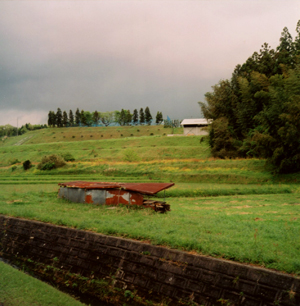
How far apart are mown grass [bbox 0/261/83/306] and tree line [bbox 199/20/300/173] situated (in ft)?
73.0

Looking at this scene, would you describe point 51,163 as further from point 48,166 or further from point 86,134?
point 86,134

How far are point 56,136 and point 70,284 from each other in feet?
316

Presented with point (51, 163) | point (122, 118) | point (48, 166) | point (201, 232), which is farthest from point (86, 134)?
point (201, 232)

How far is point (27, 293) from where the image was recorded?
5.65 meters

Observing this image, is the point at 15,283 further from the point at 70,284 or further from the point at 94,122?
the point at 94,122

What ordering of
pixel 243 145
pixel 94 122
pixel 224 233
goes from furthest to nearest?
pixel 94 122, pixel 243 145, pixel 224 233

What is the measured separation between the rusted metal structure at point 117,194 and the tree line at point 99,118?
106055 millimetres

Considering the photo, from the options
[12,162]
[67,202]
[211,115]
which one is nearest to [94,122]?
[12,162]

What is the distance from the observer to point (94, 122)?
Answer: 129500 mm

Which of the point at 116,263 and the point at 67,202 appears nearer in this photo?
the point at 116,263

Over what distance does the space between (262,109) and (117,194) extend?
101 ft

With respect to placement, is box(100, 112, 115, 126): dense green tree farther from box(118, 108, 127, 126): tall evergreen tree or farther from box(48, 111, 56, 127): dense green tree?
box(48, 111, 56, 127): dense green tree

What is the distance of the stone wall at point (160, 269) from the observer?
14.8 ft

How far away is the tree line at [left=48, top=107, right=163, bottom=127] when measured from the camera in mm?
113812
